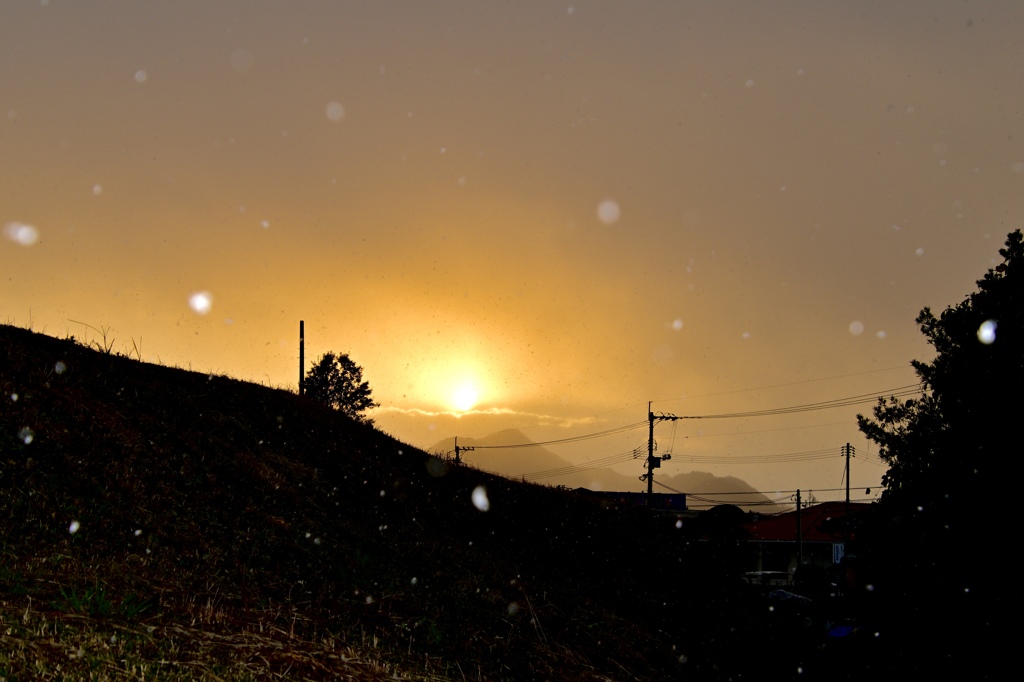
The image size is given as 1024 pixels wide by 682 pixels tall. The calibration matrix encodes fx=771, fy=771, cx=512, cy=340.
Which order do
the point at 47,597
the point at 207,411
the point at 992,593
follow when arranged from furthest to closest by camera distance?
the point at 207,411
the point at 992,593
the point at 47,597

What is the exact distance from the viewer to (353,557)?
1431cm

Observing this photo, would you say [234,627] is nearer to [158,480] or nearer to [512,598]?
[158,480]

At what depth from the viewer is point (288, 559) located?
13.1 meters

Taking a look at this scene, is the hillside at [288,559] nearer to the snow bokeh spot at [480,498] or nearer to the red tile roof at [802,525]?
the snow bokeh spot at [480,498]

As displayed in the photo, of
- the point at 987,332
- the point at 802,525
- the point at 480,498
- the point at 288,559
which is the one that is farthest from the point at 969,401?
the point at 802,525

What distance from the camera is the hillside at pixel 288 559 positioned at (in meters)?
8.39

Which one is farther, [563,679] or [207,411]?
[207,411]

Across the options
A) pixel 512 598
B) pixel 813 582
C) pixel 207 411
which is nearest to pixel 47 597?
pixel 512 598

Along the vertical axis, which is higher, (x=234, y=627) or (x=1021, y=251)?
(x=1021, y=251)

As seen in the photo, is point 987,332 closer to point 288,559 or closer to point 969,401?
point 969,401

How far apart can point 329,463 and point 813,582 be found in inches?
1483

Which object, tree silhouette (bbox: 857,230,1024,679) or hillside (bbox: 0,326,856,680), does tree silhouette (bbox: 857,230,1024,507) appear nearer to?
tree silhouette (bbox: 857,230,1024,679)

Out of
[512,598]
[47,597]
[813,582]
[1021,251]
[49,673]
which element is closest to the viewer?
[49,673]

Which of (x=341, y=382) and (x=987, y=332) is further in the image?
(x=341, y=382)
